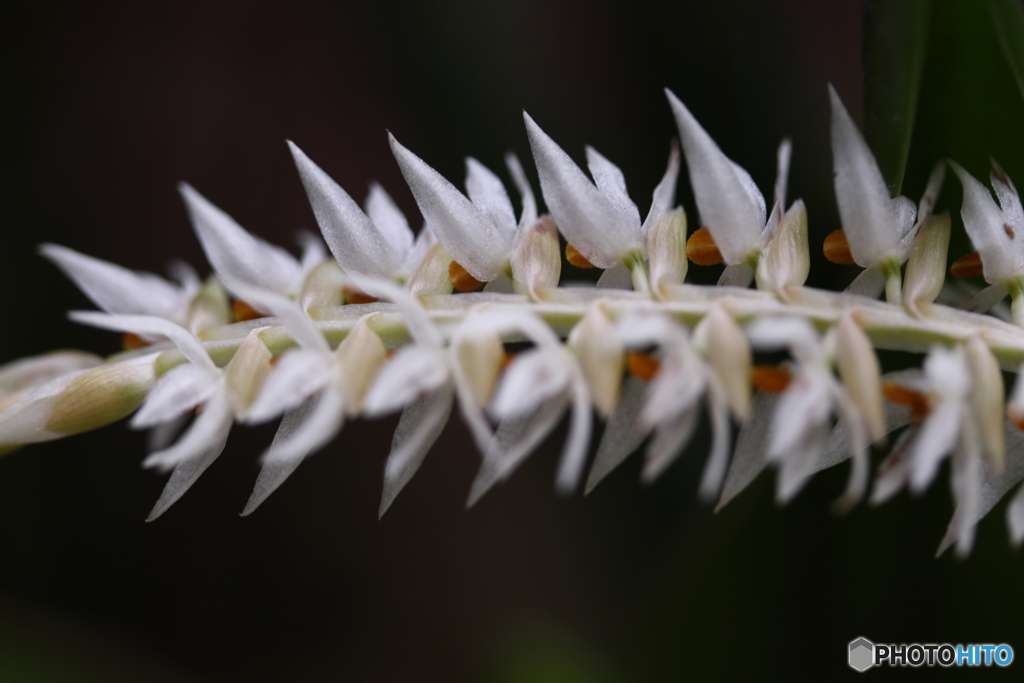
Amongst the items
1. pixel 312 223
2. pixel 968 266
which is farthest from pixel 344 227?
pixel 312 223

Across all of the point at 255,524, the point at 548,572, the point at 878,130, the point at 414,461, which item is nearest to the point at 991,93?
the point at 878,130

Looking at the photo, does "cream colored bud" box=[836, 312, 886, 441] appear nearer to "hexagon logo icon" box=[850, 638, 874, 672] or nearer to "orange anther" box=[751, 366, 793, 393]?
"orange anther" box=[751, 366, 793, 393]

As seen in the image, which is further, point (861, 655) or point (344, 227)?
point (861, 655)

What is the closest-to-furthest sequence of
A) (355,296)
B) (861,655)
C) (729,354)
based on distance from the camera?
(729,354) → (355,296) → (861,655)

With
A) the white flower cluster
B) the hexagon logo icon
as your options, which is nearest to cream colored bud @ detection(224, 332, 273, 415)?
the white flower cluster

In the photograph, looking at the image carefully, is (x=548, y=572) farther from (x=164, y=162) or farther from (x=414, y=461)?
(x=414, y=461)

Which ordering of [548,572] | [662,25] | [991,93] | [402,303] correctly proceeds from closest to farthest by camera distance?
[402,303], [991,93], [662,25], [548,572]

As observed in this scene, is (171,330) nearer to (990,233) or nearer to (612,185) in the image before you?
(612,185)
